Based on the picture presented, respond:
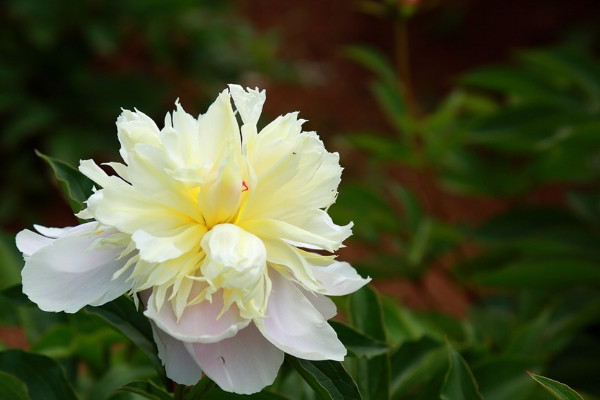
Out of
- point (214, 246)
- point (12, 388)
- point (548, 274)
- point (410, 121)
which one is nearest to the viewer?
point (214, 246)

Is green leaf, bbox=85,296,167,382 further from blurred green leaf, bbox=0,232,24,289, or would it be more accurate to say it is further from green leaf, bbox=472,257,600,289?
green leaf, bbox=472,257,600,289

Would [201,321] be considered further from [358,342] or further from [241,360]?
[358,342]

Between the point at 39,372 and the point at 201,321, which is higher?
the point at 201,321

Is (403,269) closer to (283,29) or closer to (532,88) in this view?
(532,88)

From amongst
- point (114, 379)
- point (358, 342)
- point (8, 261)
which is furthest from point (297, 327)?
point (8, 261)

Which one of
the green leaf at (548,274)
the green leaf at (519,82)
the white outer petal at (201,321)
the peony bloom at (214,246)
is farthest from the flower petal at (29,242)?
the green leaf at (519,82)

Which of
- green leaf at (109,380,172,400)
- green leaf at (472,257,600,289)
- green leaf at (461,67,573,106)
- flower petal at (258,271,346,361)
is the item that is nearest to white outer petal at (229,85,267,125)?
flower petal at (258,271,346,361)
